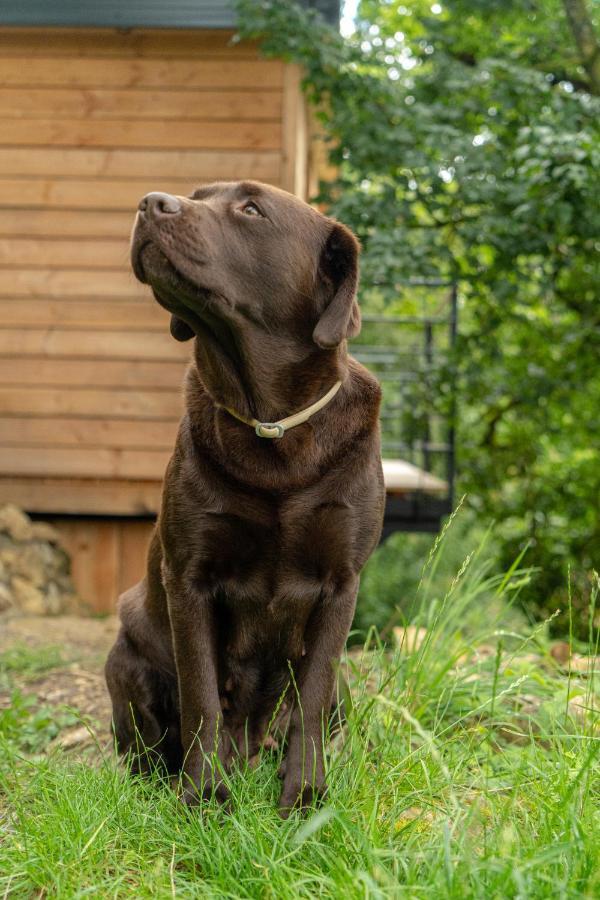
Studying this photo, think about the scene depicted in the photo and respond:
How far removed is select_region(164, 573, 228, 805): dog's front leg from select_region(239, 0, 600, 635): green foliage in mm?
2142

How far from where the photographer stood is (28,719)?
11.3 ft

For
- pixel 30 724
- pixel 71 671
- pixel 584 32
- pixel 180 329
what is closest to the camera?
pixel 180 329

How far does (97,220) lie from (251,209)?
13.6 ft

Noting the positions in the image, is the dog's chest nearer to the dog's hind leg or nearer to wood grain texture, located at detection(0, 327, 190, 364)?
the dog's hind leg

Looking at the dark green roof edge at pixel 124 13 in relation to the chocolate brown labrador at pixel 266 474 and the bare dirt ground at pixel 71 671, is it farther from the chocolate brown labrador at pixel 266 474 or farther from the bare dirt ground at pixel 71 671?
the chocolate brown labrador at pixel 266 474

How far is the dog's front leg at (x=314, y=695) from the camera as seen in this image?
7.89 ft

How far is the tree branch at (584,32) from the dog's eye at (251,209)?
5010mm

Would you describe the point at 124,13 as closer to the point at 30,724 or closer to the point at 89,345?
the point at 89,345

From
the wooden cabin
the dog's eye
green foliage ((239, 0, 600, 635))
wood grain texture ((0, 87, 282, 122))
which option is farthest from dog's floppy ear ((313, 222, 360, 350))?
wood grain texture ((0, 87, 282, 122))

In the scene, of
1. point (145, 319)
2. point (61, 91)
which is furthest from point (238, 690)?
point (61, 91)

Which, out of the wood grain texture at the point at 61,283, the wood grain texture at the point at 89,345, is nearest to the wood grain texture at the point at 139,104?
the wood grain texture at the point at 61,283

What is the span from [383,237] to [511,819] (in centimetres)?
349

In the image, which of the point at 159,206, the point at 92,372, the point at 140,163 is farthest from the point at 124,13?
the point at 159,206

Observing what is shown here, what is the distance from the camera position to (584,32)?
6.62 meters
